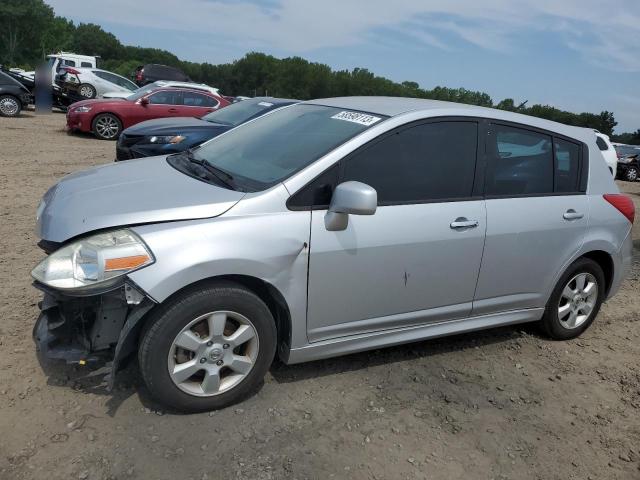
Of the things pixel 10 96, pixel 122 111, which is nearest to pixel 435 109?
pixel 122 111

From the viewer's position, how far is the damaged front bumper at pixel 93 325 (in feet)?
9.16

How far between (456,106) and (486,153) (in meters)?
0.39

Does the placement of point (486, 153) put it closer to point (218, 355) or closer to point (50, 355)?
point (218, 355)

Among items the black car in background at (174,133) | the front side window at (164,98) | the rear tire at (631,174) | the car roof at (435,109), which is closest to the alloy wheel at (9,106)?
the front side window at (164,98)

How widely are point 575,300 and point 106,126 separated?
12139mm

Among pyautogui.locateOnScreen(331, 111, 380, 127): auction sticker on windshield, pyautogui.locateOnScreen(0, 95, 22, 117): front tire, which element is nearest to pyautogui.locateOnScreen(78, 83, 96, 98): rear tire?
pyautogui.locateOnScreen(0, 95, 22, 117): front tire

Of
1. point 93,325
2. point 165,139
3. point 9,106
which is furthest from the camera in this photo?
point 9,106

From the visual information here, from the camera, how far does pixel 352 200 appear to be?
3.01 meters

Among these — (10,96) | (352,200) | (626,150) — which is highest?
(352,200)

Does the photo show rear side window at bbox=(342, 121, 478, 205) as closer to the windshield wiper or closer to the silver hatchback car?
the silver hatchback car

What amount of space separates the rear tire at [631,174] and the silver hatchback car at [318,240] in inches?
768

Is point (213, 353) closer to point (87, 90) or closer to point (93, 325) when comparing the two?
point (93, 325)

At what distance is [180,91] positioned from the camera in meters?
14.3

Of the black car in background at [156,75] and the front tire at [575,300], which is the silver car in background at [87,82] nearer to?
the black car in background at [156,75]
